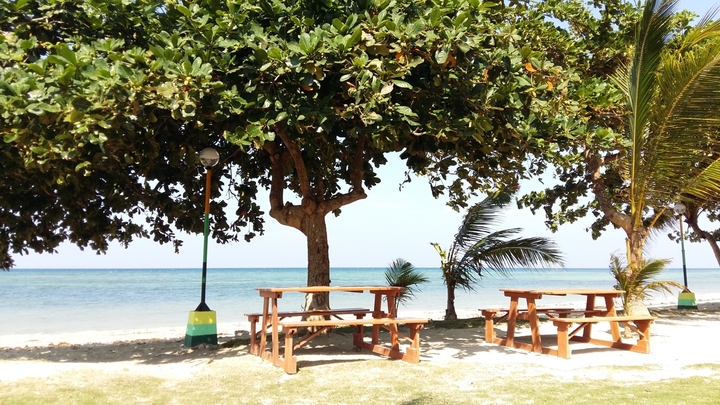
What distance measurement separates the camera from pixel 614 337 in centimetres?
819

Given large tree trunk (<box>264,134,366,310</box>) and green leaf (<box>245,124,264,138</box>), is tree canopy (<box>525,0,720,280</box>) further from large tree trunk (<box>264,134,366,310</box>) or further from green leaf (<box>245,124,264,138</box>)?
green leaf (<box>245,124,264,138</box>)

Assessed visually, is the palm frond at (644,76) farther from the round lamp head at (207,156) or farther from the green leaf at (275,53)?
the round lamp head at (207,156)

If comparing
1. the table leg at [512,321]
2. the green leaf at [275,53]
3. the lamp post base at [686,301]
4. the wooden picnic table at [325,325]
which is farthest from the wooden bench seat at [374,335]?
the lamp post base at [686,301]

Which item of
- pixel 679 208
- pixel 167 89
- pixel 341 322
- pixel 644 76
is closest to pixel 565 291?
pixel 341 322

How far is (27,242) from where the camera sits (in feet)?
29.9

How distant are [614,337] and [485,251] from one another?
359cm

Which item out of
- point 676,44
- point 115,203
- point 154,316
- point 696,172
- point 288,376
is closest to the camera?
point 288,376

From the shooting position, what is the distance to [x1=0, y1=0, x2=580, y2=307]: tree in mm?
5934

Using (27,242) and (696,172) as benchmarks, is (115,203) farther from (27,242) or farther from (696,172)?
(696,172)

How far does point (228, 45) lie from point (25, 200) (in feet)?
14.4

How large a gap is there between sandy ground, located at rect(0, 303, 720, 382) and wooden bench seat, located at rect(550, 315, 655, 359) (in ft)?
0.55

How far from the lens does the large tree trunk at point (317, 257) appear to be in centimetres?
861

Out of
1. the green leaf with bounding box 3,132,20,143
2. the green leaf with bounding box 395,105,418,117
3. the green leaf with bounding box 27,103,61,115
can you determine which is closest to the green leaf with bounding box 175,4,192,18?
the green leaf with bounding box 27,103,61,115

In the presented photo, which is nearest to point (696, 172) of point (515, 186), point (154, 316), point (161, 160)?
point (515, 186)
